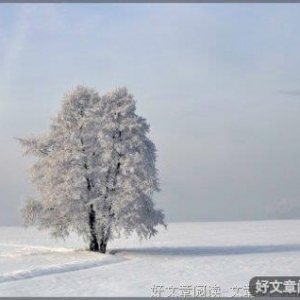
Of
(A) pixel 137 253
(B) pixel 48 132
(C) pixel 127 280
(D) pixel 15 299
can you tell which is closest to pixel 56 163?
(B) pixel 48 132

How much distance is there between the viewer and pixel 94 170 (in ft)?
123

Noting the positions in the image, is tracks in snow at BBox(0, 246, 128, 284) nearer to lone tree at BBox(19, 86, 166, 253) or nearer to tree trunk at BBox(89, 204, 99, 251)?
tree trunk at BBox(89, 204, 99, 251)

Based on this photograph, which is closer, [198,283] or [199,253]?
[198,283]

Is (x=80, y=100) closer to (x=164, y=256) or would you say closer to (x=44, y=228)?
(x=44, y=228)

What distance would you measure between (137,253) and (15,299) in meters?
18.6

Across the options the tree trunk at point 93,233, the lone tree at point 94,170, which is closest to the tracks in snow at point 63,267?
the tree trunk at point 93,233

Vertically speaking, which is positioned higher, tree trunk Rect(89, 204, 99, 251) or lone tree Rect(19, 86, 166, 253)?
lone tree Rect(19, 86, 166, 253)

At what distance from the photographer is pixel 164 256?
3572cm

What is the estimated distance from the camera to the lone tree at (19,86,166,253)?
3666 centimetres

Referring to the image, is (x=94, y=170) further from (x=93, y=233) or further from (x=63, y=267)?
(x=63, y=267)

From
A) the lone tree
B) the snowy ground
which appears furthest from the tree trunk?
the snowy ground

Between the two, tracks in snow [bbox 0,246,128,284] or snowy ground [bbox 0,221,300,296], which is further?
tracks in snow [bbox 0,246,128,284]

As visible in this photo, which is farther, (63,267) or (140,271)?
(63,267)

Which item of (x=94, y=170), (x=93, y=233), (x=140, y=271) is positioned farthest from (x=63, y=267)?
(x=94, y=170)
